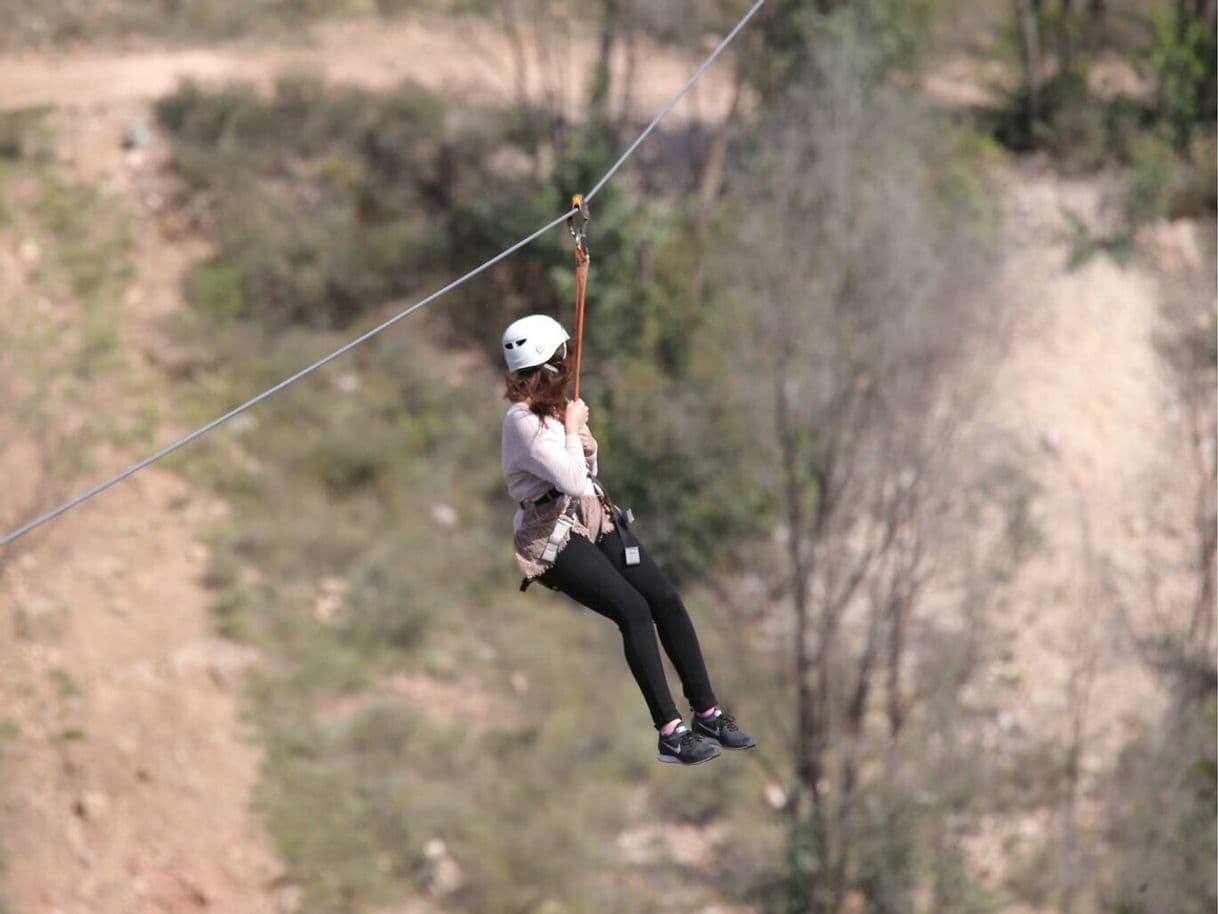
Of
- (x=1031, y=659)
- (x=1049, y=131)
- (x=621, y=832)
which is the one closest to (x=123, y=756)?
(x=621, y=832)

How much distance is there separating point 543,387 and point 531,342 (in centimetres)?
20

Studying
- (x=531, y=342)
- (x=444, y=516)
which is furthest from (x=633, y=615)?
(x=444, y=516)

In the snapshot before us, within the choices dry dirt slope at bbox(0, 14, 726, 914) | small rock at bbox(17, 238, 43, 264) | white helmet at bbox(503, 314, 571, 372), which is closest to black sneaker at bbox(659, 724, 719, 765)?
white helmet at bbox(503, 314, 571, 372)

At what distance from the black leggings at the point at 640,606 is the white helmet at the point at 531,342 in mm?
755

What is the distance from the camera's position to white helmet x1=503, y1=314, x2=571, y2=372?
251 inches

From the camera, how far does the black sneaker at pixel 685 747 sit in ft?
21.8

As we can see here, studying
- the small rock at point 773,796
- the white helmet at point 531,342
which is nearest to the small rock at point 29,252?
the small rock at point 773,796

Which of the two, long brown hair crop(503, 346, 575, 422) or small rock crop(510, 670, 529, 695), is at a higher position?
small rock crop(510, 670, 529, 695)

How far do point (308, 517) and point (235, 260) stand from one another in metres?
5.08

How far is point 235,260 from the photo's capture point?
25.6 m

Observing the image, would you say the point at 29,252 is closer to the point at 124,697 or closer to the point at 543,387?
the point at 124,697

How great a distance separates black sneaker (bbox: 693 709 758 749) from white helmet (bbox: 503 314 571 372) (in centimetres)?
166

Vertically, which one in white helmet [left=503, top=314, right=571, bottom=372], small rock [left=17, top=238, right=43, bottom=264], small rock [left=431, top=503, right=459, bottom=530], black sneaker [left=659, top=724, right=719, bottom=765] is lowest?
black sneaker [left=659, top=724, right=719, bottom=765]

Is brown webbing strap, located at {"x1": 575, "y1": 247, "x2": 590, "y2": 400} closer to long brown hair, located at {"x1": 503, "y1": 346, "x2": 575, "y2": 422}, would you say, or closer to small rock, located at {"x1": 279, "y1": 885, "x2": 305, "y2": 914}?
long brown hair, located at {"x1": 503, "y1": 346, "x2": 575, "y2": 422}
